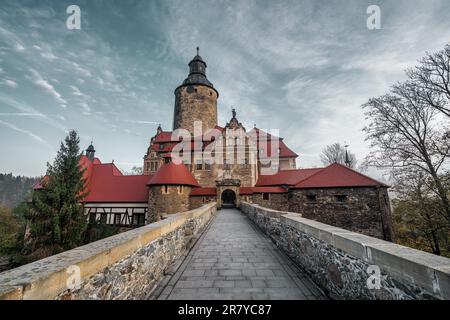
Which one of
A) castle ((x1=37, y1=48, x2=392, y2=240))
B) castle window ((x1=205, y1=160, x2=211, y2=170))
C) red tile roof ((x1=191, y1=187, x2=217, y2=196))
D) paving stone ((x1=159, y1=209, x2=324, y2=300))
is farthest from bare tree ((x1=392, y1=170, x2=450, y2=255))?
castle window ((x1=205, y1=160, x2=211, y2=170))

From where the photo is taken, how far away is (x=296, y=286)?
3.54 metres

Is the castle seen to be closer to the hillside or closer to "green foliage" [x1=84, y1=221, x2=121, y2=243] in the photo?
"green foliage" [x1=84, y1=221, x2=121, y2=243]

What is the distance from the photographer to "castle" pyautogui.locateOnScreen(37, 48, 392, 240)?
16375 millimetres

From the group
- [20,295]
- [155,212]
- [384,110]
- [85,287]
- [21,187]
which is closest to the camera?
[20,295]

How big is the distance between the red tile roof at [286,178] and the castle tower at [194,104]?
1149 cm

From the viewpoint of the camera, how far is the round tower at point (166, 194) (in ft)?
56.0

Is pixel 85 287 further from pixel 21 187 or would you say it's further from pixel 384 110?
pixel 21 187

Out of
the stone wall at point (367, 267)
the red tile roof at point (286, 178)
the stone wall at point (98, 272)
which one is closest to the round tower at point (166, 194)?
the red tile roof at point (286, 178)

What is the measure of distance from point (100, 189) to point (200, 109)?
15518 millimetres

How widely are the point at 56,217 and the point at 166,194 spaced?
741 centimetres

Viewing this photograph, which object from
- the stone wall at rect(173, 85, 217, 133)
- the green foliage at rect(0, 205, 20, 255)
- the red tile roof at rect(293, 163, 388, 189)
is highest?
the stone wall at rect(173, 85, 217, 133)

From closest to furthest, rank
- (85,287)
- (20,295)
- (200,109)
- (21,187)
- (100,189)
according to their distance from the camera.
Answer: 1. (20,295)
2. (85,287)
3. (100,189)
4. (200,109)
5. (21,187)

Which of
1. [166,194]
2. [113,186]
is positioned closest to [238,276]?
[166,194]
